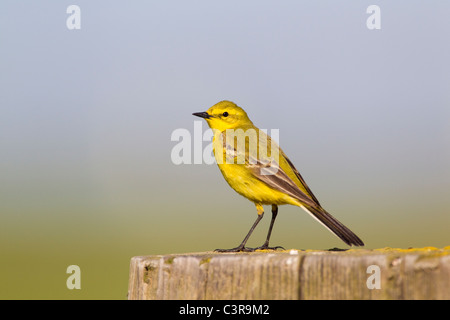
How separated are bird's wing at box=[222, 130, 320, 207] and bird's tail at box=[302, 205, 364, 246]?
0.32 feet

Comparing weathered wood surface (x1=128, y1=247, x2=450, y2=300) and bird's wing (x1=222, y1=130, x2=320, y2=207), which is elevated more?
bird's wing (x1=222, y1=130, x2=320, y2=207)

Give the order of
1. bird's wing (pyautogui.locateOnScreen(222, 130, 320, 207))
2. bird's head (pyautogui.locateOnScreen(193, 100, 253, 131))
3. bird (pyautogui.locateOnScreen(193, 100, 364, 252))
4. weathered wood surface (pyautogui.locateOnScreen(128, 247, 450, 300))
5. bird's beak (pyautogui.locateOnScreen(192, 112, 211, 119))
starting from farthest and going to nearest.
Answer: bird's head (pyautogui.locateOnScreen(193, 100, 253, 131)), bird's beak (pyautogui.locateOnScreen(192, 112, 211, 119)), bird's wing (pyautogui.locateOnScreen(222, 130, 320, 207)), bird (pyautogui.locateOnScreen(193, 100, 364, 252)), weathered wood surface (pyautogui.locateOnScreen(128, 247, 450, 300))

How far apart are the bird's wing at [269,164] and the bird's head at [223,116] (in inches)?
15.1

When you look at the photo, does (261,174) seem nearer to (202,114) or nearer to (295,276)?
(202,114)

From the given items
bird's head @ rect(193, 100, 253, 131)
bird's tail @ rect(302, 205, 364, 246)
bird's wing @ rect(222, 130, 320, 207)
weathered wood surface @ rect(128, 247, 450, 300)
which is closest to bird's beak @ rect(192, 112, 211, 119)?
bird's head @ rect(193, 100, 253, 131)

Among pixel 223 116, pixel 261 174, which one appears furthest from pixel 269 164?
pixel 223 116

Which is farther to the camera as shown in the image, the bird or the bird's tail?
the bird

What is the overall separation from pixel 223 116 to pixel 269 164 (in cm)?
124

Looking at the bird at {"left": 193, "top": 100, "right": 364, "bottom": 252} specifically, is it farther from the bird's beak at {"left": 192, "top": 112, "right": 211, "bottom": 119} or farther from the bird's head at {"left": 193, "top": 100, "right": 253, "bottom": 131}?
the bird's head at {"left": 193, "top": 100, "right": 253, "bottom": 131}

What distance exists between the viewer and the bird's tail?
19.2ft

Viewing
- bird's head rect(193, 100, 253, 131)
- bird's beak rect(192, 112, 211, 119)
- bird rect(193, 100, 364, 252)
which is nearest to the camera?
bird rect(193, 100, 364, 252)

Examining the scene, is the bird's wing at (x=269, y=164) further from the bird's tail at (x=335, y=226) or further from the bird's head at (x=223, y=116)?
the bird's head at (x=223, y=116)
